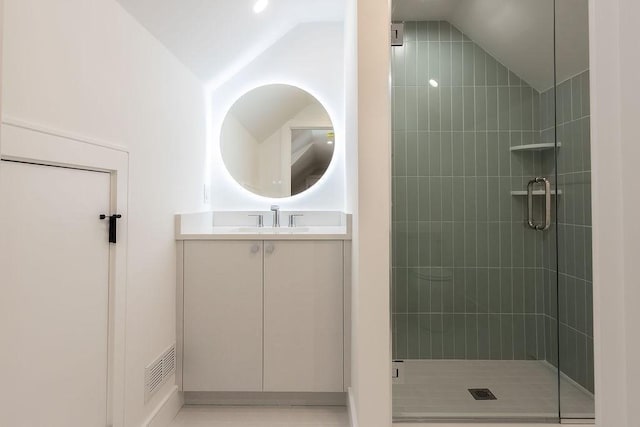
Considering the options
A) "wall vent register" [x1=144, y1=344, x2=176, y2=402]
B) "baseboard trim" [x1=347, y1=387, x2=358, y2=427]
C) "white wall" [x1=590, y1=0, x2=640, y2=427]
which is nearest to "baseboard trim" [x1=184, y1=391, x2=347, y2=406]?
"baseboard trim" [x1=347, y1=387, x2=358, y2=427]

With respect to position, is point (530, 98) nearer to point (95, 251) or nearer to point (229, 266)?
point (229, 266)

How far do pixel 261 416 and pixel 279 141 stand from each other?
1.72m

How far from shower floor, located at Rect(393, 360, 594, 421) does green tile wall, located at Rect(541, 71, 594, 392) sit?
0.10 m

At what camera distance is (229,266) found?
218 cm

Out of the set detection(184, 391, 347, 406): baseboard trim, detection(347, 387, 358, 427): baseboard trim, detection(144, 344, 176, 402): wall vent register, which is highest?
detection(144, 344, 176, 402): wall vent register

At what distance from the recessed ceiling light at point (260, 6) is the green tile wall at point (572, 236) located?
158 cm

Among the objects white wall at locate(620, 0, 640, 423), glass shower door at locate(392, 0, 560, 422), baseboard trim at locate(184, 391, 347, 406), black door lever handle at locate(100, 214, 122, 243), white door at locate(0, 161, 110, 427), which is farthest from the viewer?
baseboard trim at locate(184, 391, 347, 406)

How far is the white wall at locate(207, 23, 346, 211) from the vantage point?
2883 millimetres

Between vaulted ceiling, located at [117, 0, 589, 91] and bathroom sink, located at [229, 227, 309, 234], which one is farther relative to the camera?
bathroom sink, located at [229, 227, 309, 234]

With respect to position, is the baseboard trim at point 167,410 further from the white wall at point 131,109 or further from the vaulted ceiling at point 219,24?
the vaulted ceiling at point 219,24

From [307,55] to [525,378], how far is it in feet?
7.84

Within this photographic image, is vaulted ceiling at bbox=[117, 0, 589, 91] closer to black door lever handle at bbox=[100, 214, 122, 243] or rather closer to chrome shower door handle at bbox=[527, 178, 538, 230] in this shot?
chrome shower door handle at bbox=[527, 178, 538, 230]

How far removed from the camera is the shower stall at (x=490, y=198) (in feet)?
6.50

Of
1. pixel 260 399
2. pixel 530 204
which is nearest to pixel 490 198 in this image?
pixel 530 204
